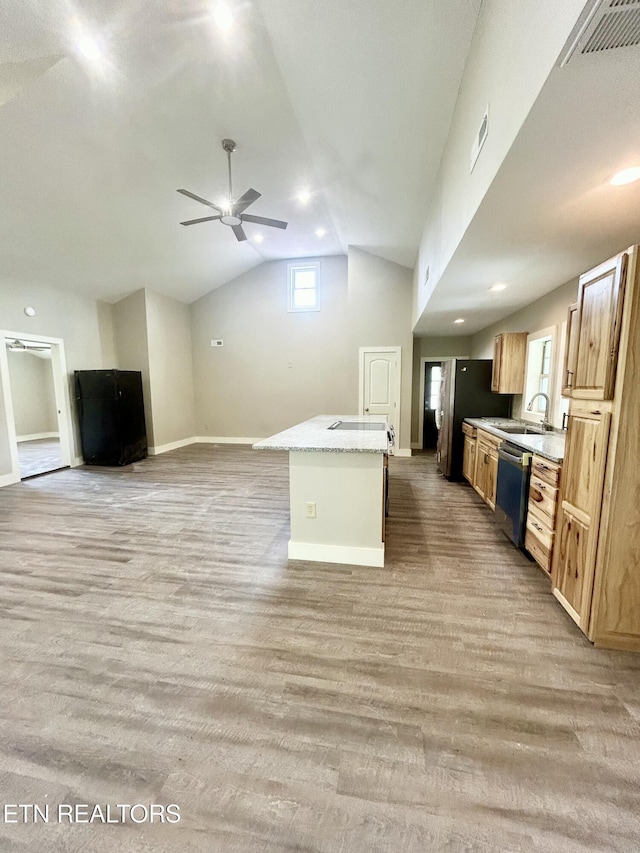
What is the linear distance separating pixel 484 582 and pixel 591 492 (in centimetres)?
95

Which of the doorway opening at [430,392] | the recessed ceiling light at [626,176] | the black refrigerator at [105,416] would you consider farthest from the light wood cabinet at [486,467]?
the black refrigerator at [105,416]

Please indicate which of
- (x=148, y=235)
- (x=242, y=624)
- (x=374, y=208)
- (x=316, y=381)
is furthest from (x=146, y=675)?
(x=316, y=381)

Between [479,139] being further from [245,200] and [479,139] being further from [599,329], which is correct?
[245,200]

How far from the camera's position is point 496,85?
1629 mm

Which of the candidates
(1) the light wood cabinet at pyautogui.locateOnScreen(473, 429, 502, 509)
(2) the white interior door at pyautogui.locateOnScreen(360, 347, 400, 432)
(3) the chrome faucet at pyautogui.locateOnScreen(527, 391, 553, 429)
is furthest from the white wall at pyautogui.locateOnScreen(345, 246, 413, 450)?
(3) the chrome faucet at pyautogui.locateOnScreen(527, 391, 553, 429)

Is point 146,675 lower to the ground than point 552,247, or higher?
lower

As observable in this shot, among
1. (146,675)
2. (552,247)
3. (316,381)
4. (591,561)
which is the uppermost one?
(552,247)

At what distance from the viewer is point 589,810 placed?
1080 mm

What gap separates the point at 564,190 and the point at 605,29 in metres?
0.92

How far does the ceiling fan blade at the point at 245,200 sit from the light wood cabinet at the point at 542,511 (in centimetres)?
367

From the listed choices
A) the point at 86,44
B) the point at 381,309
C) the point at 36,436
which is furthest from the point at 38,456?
the point at 381,309

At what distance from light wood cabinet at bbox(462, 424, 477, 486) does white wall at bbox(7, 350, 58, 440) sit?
9913 mm

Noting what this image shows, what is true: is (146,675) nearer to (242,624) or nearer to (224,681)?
(224,681)

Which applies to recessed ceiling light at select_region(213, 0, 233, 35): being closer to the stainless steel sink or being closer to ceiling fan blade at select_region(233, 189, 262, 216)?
ceiling fan blade at select_region(233, 189, 262, 216)
